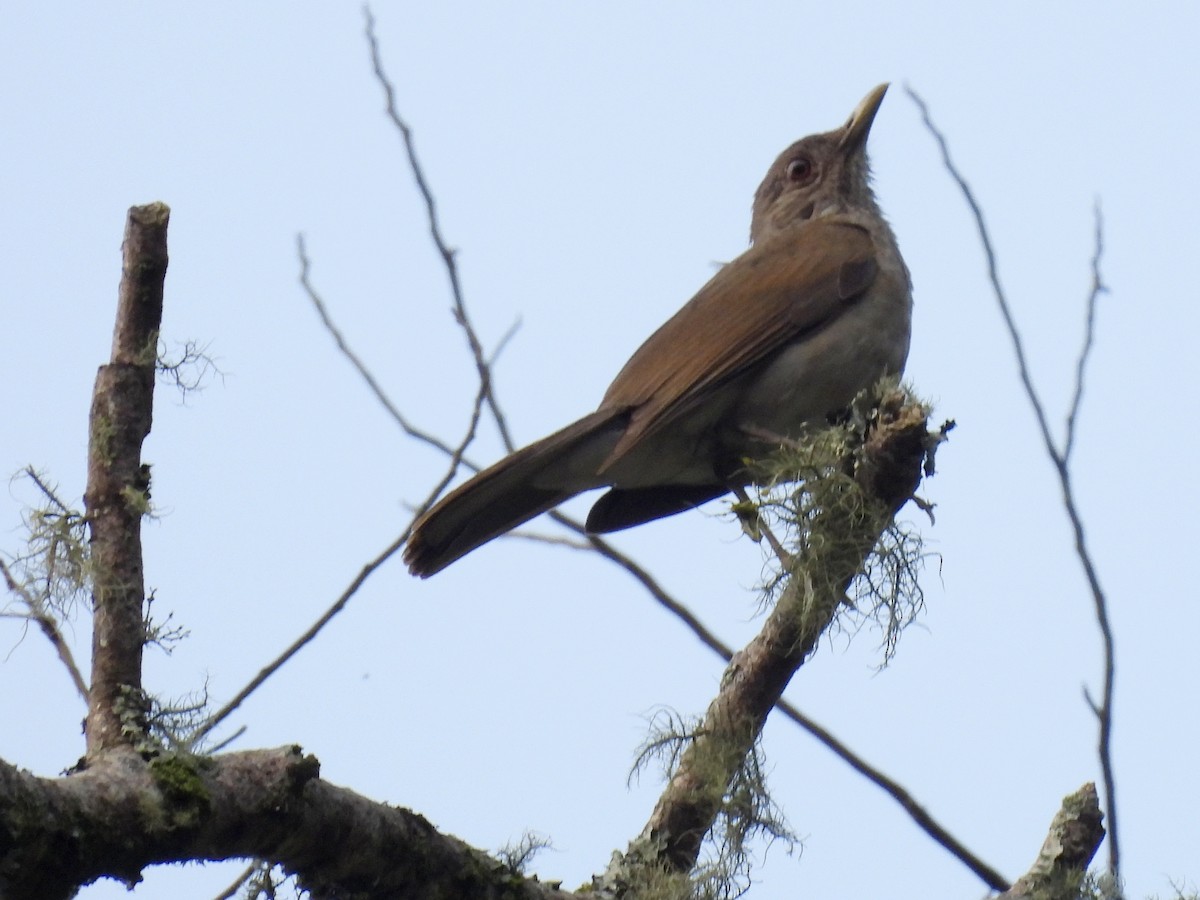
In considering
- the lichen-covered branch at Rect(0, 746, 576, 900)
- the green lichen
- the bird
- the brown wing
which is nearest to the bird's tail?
the bird

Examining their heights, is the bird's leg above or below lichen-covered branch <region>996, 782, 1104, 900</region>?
above

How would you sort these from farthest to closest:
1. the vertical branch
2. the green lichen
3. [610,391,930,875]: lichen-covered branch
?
[610,391,930,875]: lichen-covered branch < the vertical branch < the green lichen

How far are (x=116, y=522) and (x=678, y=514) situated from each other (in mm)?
2947

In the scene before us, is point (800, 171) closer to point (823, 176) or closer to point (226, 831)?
point (823, 176)

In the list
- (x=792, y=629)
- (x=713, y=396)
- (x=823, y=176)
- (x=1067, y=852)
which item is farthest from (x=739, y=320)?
(x=1067, y=852)

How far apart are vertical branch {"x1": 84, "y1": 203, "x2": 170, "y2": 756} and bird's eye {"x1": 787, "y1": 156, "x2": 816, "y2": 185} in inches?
165

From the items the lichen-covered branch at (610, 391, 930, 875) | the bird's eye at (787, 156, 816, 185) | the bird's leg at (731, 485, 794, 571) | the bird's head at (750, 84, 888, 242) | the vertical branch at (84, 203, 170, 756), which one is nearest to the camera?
the vertical branch at (84, 203, 170, 756)

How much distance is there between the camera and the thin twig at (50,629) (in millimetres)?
3143

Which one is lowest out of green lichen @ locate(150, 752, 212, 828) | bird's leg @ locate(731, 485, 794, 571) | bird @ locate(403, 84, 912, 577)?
green lichen @ locate(150, 752, 212, 828)

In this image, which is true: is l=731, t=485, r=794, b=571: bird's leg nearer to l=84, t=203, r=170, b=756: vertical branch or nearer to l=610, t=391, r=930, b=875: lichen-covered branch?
l=610, t=391, r=930, b=875: lichen-covered branch

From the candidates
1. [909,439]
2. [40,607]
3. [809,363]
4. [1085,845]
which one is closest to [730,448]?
[809,363]

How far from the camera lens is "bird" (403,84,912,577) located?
15.9ft

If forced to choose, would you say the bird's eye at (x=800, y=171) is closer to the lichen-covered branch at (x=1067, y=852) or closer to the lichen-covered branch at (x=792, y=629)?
the lichen-covered branch at (x=792, y=629)

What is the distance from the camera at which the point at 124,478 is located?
285cm
